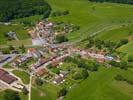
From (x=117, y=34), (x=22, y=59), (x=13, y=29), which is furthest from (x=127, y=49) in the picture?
(x=13, y=29)

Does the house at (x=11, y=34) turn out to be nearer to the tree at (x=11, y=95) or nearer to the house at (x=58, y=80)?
the house at (x=58, y=80)

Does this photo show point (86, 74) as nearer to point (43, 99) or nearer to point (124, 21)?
point (43, 99)

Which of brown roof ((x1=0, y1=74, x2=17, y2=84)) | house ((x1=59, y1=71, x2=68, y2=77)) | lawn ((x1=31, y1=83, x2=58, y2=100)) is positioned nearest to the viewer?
lawn ((x1=31, y1=83, x2=58, y2=100))

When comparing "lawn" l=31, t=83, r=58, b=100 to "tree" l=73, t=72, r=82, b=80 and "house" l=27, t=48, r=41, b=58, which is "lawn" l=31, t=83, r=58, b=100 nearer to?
"tree" l=73, t=72, r=82, b=80

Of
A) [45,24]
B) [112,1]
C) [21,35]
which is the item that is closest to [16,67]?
[21,35]

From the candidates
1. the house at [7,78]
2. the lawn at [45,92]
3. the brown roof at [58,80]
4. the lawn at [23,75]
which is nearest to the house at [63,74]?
the brown roof at [58,80]

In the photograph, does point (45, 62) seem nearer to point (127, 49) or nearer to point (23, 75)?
point (23, 75)

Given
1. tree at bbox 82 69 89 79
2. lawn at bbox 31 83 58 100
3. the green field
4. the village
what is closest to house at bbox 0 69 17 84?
the village
